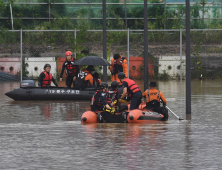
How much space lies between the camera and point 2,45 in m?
35.6

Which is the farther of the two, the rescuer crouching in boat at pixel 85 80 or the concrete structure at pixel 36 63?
the concrete structure at pixel 36 63

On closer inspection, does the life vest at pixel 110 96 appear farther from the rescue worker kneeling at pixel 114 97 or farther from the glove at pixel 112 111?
the glove at pixel 112 111

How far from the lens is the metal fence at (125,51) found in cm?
3247

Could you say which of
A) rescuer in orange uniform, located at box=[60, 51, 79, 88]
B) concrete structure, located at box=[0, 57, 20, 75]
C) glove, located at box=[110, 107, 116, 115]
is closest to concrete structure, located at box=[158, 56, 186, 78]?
concrete structure, located at box=[0, 57, 20, 75]

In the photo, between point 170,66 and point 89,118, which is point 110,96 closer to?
point 89,118

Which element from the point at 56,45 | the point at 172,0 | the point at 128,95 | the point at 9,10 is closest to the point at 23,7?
the point at 9,10

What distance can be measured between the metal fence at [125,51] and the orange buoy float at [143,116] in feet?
50.4

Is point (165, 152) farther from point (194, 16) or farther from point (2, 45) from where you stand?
point (194, 16)

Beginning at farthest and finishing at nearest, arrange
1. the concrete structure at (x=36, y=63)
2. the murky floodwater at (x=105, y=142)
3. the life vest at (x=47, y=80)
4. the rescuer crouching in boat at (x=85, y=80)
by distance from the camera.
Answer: the concrete structure at (x=36, y=63), the life vest at (x=47, y=80), the rescuer crouching in boat at (x=85, y=80), the murky floodwater at (x=105, y=142)

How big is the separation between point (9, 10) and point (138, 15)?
8959 millimetres

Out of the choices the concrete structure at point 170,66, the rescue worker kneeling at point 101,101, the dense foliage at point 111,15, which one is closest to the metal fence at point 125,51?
the concrete structure at point 170,66

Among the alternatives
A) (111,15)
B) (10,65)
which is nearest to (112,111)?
(10,65)

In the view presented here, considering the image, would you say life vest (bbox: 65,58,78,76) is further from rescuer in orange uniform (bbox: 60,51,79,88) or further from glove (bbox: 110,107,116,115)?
glove (bbox: 110,107,116,115)

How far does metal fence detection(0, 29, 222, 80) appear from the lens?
3247 cm
